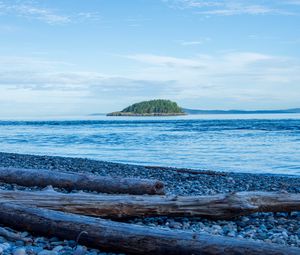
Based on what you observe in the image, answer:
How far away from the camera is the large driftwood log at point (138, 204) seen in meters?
6.90

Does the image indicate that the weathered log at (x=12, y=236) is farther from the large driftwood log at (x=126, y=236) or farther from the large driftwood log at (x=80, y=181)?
the large driftwood log at (x=80, y=181)

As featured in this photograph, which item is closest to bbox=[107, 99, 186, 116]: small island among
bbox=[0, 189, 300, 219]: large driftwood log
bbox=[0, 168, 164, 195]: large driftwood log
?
bbox=[0, 168, 164, 195]: large driftwood log

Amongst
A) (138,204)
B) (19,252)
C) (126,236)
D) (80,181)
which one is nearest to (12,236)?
(19,252)

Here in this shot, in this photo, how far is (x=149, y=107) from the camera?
171 meters

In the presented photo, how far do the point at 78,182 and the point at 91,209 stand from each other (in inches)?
121

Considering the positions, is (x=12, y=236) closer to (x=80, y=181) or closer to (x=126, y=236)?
(x=126, y=236)

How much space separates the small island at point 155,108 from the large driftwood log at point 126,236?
162 m

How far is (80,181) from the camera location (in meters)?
9.88

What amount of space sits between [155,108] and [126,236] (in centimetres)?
16412

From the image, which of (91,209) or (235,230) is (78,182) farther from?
(235,230)

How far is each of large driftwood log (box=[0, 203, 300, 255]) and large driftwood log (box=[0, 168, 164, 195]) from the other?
296 cm

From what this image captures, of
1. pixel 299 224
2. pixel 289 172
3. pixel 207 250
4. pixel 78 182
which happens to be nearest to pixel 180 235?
pixel 207 250

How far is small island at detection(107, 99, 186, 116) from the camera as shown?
6639 inches

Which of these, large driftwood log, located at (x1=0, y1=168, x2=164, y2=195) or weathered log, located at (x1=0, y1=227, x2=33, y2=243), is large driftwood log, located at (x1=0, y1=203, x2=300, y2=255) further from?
large driftwood log, located at (x1=0, y1=168, x2=164, y2=195)
